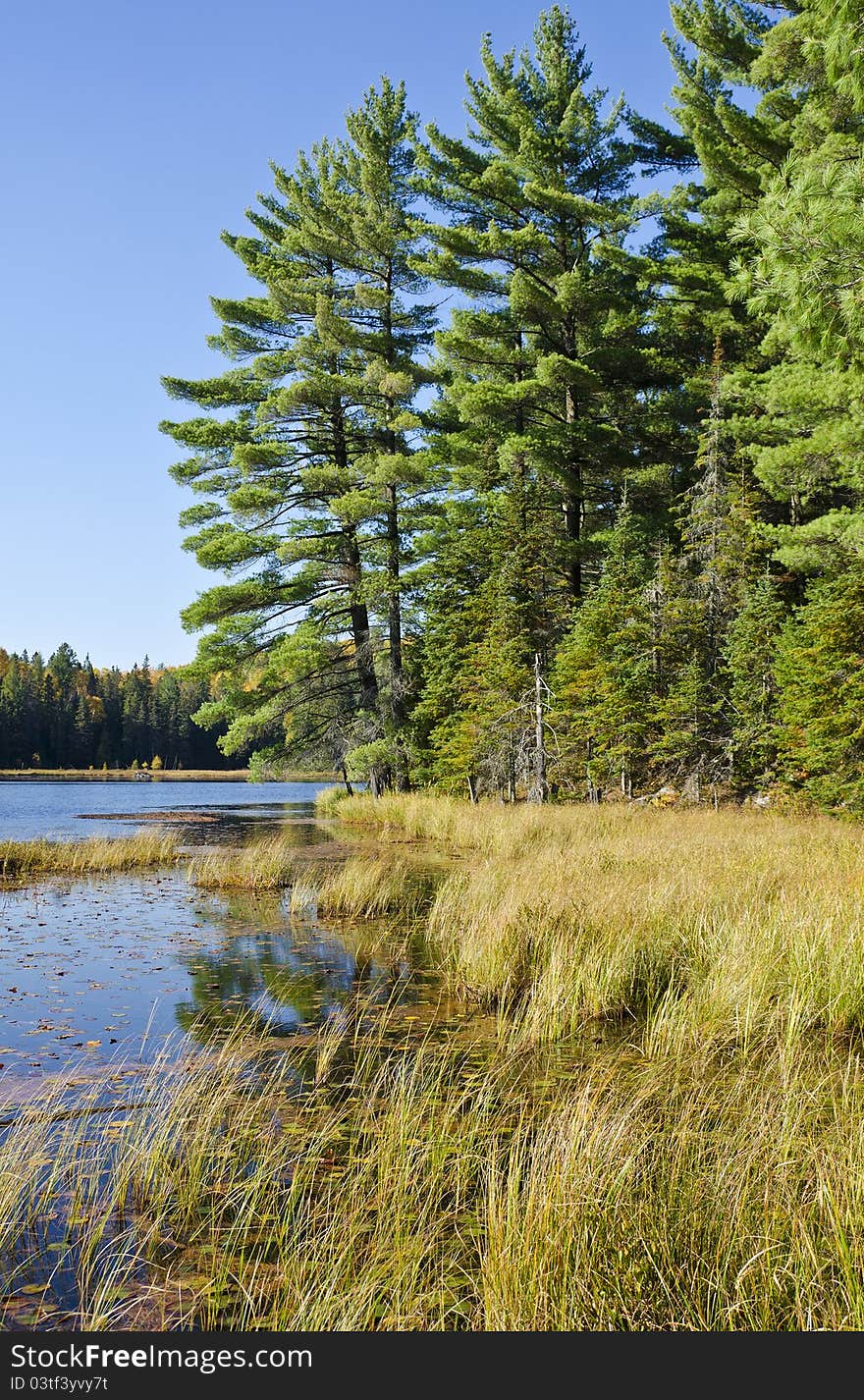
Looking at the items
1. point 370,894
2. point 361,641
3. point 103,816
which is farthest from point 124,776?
point 370,894

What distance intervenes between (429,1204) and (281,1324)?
947 millimetres

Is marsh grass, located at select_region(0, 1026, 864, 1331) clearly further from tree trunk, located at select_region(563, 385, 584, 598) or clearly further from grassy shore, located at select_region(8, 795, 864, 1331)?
tree trunk, located at select_region(563, 385, 584, 598)

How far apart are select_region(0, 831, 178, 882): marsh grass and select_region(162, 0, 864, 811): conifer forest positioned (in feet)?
23.8

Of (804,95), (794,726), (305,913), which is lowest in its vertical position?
(305,913)

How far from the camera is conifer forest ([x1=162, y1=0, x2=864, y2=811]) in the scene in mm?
22094

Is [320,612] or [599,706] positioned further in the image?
[320,612]

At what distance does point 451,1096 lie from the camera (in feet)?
16.2

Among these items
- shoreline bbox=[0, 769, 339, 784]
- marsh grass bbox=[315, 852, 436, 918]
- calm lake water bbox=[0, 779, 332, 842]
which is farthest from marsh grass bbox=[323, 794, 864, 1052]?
shoreline bbox=[0, 769, 339, 784]

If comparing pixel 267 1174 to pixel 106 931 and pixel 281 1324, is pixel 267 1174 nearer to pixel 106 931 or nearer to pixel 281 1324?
pixel 281 1324

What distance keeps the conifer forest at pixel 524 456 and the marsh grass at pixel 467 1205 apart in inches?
627

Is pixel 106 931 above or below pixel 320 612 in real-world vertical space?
below

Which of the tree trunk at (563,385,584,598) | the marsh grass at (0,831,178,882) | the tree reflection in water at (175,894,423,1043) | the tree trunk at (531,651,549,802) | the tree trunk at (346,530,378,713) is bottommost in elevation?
the tree reflection in water at (175,894,423,1043)

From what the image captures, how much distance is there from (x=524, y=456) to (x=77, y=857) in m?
15.7

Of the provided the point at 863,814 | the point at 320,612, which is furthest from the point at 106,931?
the point at 320,612
